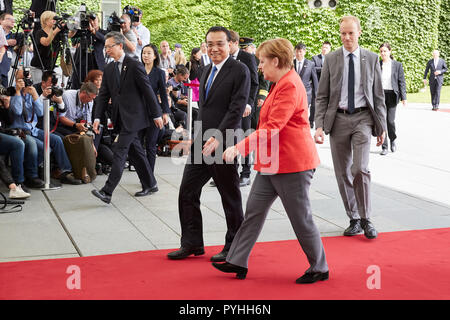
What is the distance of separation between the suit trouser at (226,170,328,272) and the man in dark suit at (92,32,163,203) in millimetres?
2915

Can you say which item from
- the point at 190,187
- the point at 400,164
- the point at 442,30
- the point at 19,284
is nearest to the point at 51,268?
the point at 19,284

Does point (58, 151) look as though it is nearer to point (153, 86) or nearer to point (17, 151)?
point (17, 151)

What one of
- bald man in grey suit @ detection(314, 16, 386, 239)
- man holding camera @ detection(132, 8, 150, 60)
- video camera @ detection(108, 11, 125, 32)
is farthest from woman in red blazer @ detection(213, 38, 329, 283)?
man holding camera @ detection(132, 8, 150, 60)

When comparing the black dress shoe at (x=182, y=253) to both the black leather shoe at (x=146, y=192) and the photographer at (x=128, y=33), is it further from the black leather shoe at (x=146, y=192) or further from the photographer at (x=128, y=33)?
the photographer at (x=128, y=33)

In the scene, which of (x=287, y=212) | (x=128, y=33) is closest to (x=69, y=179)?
(x=128, y=33)

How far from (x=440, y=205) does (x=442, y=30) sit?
2307 cm

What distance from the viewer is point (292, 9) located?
856 inches

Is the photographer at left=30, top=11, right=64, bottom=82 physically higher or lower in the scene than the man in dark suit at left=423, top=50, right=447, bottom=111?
higher

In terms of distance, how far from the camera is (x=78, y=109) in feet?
28.9

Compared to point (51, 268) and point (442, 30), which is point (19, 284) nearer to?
point (51, 268)

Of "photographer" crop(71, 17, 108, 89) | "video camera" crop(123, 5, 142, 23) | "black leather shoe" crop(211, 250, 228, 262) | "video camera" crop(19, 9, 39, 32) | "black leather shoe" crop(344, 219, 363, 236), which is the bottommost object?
"black leather shoe" crop(344, 219, 363, 236)

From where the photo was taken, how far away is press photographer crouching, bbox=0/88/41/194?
7148 millimetres

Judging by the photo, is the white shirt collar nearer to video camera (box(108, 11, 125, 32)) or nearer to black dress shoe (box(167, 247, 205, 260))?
black dress shoe (box(167, 247, 205, 260))

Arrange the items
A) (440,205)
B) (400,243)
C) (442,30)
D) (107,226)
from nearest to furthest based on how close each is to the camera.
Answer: (400,243) → (107,226) → (440,205) → (442,30)
